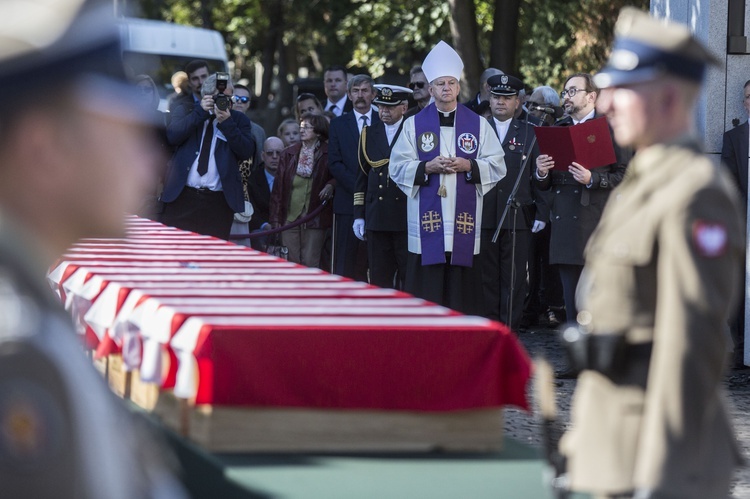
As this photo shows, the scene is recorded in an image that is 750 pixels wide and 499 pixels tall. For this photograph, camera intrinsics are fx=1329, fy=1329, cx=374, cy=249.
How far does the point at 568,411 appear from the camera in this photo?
867 cm

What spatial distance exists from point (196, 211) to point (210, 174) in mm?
368

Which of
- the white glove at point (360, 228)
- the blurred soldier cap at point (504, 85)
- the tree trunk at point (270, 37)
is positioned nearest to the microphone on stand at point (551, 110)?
the blurred soldier cap at point (504, 85)

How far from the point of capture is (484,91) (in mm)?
13867

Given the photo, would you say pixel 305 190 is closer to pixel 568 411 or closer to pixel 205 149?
pixel 205 149

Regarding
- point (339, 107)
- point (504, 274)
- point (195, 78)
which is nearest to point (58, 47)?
point (504, 274)

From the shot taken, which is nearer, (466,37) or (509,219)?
(509,219)

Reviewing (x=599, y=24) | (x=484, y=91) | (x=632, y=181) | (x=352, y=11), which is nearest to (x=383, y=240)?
(x=484, y=91)

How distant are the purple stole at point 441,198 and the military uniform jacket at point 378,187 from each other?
991 mm

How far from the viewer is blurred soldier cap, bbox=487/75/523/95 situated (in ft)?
39.7

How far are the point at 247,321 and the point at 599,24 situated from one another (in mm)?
24963

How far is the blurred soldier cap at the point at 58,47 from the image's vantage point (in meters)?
1.47

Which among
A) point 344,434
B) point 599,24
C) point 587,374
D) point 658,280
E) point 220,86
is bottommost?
point 344,434

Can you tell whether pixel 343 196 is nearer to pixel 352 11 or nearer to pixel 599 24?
pixel 599 24

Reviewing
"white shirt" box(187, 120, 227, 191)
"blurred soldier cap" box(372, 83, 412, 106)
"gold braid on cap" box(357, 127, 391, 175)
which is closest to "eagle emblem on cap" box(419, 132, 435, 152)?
"gold braid on cap" box(357, 127, 391, 175)
